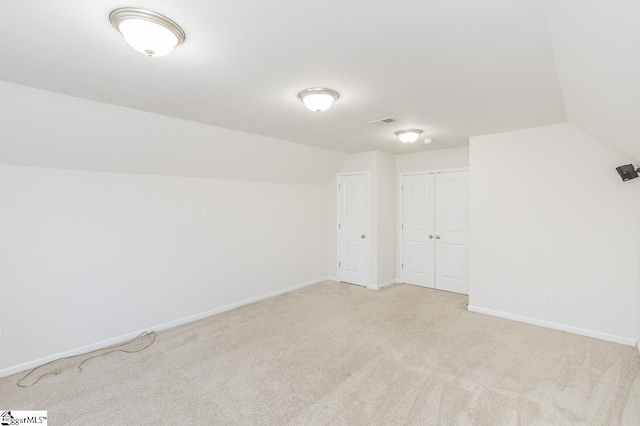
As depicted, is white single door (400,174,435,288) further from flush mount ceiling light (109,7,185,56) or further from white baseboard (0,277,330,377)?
flush mount ceiling light (109,7,185,56)

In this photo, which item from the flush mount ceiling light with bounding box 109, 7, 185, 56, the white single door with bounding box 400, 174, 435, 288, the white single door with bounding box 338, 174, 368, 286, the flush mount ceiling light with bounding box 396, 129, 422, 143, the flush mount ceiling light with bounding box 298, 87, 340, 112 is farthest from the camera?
the white single door with bounding box 338, 174, 368, 286

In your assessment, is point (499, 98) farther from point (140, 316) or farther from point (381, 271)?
point (140, 316)

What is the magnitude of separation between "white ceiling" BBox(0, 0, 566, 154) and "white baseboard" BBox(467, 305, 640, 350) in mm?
2358

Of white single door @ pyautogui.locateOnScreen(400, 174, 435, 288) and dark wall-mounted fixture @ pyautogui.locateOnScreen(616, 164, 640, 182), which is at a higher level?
dark wall-mounted fixture @ pyautogui.locateOnScreen(616, 164, 640, 182)

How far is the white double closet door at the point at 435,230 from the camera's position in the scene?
16.6 feet

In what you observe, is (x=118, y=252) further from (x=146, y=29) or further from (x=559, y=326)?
(x=559, y=326)

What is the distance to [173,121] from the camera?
329cm

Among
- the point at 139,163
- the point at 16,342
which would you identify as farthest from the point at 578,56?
the point at 16,342

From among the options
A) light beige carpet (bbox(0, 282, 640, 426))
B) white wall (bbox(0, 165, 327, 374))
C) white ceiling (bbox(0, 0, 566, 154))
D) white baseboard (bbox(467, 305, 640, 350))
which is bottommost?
light beige carpet (bbox(0, 282, 640, 426))

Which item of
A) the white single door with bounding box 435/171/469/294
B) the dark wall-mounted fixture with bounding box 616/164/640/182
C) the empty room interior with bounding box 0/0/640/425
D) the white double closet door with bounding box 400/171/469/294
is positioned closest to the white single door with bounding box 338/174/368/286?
the empty room interior with bounding box 0/0/640/425

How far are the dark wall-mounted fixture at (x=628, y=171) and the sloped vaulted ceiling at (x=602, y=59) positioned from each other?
57 centimetres

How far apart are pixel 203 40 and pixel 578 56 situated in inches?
81.8

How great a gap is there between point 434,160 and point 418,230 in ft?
4.04

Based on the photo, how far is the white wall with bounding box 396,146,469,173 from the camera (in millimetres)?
5020
